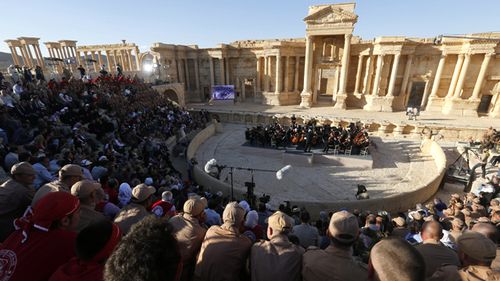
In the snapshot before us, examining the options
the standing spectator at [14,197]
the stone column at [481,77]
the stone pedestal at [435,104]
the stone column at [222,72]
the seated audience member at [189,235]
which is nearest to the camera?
the seated audience member at [189,235]

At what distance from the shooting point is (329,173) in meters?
14.2

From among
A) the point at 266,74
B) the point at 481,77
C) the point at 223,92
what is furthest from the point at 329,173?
the point at 481,77

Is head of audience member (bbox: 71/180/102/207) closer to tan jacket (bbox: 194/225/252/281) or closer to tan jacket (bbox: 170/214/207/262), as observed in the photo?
tan jacket (bbox: 170/214/207/262)

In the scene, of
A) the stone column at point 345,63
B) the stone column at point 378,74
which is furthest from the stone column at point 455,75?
the stone column at point 345,63

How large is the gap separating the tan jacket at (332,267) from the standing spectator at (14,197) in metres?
4.10

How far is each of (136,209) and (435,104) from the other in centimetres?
3165

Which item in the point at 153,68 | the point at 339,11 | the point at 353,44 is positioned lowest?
the point at 153,68

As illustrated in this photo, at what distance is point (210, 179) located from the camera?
11.5 meters

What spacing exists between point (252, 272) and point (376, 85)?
2834 cm

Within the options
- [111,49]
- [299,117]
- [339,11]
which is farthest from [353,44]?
[111,49]

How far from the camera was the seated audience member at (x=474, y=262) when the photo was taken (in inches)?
91.9

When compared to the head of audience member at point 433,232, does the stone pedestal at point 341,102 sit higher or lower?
lower

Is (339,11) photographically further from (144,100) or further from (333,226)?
(333,226)

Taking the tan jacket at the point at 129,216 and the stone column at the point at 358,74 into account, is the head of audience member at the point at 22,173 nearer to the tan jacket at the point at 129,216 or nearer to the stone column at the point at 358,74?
the tan jacket at the point at 129,216
